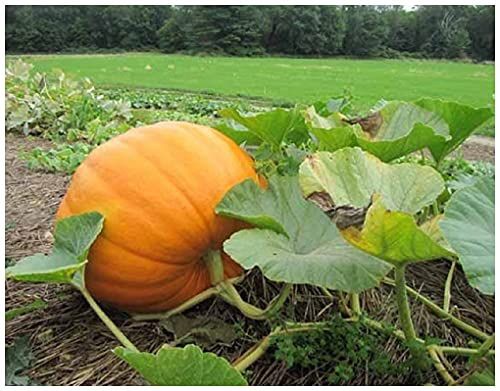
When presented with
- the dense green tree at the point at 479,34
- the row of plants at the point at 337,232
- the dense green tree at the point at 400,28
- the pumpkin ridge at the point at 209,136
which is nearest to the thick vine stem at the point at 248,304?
the row of plants at the point at 337,232

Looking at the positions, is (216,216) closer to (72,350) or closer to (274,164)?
(274,164)

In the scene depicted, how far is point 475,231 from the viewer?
0.82m

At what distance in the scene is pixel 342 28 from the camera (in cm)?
2388

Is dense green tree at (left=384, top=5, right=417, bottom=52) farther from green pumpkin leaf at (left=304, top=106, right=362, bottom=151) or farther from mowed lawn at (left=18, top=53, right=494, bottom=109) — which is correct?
green pumpkin leaf at (left=304, top=106, right=362, bottom=151)

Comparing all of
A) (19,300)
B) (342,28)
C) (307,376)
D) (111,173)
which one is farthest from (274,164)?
(342,28)

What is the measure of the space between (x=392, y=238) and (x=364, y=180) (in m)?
0.19

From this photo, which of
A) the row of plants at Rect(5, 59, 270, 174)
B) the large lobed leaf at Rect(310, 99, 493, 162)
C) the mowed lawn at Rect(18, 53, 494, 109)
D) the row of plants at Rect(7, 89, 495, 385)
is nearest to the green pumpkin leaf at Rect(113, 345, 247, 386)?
the row of plants at Rect(7, 89, 495, 385)

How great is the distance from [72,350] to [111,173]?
32 centimetres

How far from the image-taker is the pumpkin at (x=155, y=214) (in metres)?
1.18

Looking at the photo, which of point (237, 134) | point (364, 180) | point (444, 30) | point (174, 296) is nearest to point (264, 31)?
point (444, 30)

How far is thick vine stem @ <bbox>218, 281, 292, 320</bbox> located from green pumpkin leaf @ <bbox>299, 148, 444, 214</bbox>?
179 mm

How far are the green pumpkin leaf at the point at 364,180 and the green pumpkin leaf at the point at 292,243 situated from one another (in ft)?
0.19

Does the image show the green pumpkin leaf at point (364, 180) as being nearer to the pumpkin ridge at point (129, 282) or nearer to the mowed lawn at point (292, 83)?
the pumpkin ridge at point (129, 282)

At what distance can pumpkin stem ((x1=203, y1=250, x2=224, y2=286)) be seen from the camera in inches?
48.0
